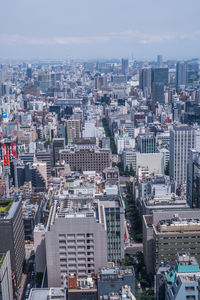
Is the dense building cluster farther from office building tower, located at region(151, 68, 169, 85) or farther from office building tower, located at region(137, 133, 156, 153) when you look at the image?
office building tower, located at region(151, 68, 169, 85)

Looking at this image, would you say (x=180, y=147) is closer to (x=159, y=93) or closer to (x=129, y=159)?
(x=129, y=159)

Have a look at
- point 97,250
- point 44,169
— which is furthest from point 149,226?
point 44,169

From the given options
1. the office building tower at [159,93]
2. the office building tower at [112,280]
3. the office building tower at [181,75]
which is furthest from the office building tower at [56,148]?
the office building tower at [181,75]

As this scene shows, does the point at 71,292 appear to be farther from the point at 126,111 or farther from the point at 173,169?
the point at 126,111

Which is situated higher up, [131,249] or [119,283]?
[119,283]

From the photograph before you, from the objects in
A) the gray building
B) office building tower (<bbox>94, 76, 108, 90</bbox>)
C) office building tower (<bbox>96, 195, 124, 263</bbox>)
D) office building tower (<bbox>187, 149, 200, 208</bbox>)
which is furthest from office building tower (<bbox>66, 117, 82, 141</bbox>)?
office building tower (<bbox>94, 76, 108, 90</bbox>)
